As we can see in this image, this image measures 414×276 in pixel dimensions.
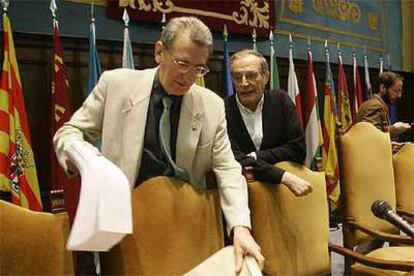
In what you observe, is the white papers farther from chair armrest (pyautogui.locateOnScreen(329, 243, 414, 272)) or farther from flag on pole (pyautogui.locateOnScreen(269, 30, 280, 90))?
flag on pole (pyautogui.locateOnScreen(269, 30, 280, 90))

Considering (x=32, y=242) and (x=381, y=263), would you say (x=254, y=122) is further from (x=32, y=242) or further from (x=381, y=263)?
(x=32, y=242)

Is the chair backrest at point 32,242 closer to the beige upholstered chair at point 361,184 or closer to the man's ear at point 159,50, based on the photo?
the man's ear at point 159,50

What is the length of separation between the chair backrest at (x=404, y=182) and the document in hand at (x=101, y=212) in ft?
6.41

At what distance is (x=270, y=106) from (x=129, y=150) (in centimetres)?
84

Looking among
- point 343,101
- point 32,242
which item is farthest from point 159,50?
point 343,101

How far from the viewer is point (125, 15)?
10.2ft

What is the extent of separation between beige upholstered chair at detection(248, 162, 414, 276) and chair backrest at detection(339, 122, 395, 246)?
274mm

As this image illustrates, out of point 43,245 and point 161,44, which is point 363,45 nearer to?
point 161,44

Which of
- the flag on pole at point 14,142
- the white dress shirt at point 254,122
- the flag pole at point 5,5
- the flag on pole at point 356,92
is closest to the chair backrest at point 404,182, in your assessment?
the white dress shirt at point 254,122

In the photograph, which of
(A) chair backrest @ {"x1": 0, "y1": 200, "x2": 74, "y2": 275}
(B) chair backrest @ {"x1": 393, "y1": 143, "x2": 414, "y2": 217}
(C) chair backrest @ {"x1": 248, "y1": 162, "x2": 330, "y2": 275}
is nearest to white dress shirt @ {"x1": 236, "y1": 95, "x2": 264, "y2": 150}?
(C) chair backrest @ {"x1": 248, "y1": 162, "x2": 330, "y2": 275}

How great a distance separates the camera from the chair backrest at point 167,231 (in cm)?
133

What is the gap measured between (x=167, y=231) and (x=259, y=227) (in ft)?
1.32

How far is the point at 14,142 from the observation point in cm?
248

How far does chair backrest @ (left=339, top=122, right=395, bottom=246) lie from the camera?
2148 mm
